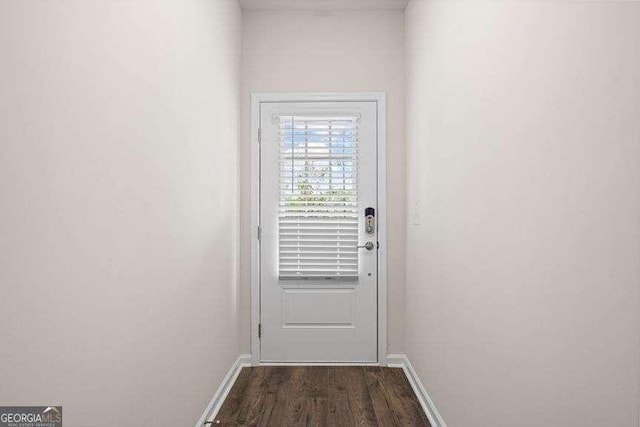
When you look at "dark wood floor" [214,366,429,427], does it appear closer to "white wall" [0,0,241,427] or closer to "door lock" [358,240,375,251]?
"white wall" [0,0,241,427]

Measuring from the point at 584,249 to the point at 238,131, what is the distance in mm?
2523

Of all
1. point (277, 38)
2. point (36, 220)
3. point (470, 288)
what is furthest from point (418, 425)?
point (277, 38)

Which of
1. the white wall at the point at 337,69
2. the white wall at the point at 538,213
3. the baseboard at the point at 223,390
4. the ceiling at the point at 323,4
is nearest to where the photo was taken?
the white wall at the point at 538,213

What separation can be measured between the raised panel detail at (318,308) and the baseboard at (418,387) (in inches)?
17.4

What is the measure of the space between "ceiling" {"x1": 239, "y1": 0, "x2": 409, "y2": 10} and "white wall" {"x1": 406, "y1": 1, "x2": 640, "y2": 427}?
0.97m

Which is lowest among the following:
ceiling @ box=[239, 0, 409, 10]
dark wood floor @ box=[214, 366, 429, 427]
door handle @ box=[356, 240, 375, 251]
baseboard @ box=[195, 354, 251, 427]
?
dark wood floor @ box=[214, 366, 429, 427]

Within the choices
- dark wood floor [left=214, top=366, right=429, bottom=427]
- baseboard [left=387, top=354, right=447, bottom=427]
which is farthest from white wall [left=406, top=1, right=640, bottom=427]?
dark wood floor [left=214, top=366, right=429, bottom=427]

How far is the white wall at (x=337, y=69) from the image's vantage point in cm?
310

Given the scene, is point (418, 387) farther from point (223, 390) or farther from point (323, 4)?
point (323, 4)

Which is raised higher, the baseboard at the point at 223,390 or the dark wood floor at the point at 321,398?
the baseboard at the point at 223,390

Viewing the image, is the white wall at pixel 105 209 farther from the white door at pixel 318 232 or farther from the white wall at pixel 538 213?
the white wall at pixel 538 213

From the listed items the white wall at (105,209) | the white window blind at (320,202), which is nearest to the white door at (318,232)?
the white window blind at (320,202)

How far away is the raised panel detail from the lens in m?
3.10

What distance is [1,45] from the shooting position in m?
0.86
